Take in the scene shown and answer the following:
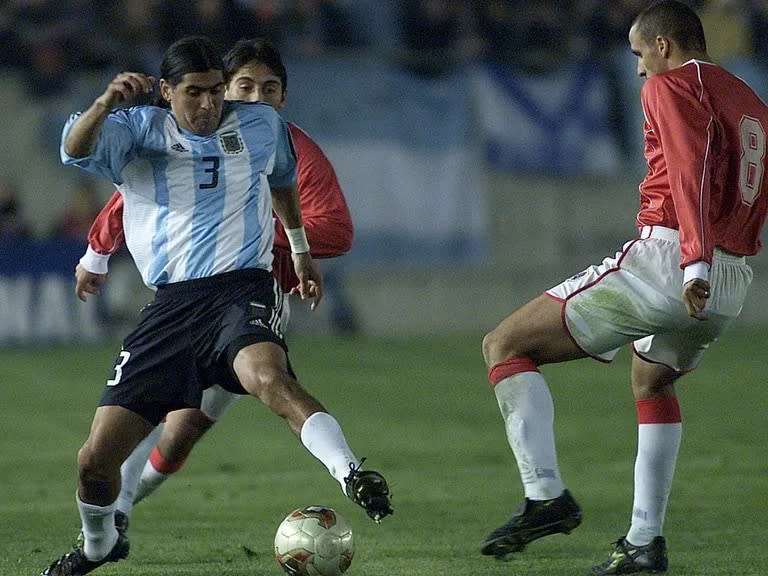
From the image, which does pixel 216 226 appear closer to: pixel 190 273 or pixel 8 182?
pixel 190 273

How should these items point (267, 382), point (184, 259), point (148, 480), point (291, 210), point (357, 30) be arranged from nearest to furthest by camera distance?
1. point (267, 382)
2. point (184, 259)
3. point (291, 210)
4. point (148, 480)
5. point (357, 30)

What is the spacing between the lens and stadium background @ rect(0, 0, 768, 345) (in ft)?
57.7

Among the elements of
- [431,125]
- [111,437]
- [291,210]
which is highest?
[291,210]

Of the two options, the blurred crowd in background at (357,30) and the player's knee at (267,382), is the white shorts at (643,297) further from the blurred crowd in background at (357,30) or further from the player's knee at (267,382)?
the blurred crowd in background at (357,30)

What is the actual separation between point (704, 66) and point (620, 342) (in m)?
1.06

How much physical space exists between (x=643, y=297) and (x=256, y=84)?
6.64 feet

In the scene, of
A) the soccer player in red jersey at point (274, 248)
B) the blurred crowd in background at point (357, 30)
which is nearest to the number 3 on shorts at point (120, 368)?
the soccer player in red jersey at point (274, 248)

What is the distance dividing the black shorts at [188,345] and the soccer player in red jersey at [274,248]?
74 cm

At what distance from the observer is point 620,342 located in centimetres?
528

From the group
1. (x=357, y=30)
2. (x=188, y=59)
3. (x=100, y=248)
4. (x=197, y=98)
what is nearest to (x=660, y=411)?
(x=197, y=98)

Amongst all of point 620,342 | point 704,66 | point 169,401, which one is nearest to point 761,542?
point 620,342

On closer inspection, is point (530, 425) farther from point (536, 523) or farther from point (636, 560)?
point (636, 560)

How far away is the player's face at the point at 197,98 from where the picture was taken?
206 inches

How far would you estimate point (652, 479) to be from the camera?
5582mm
